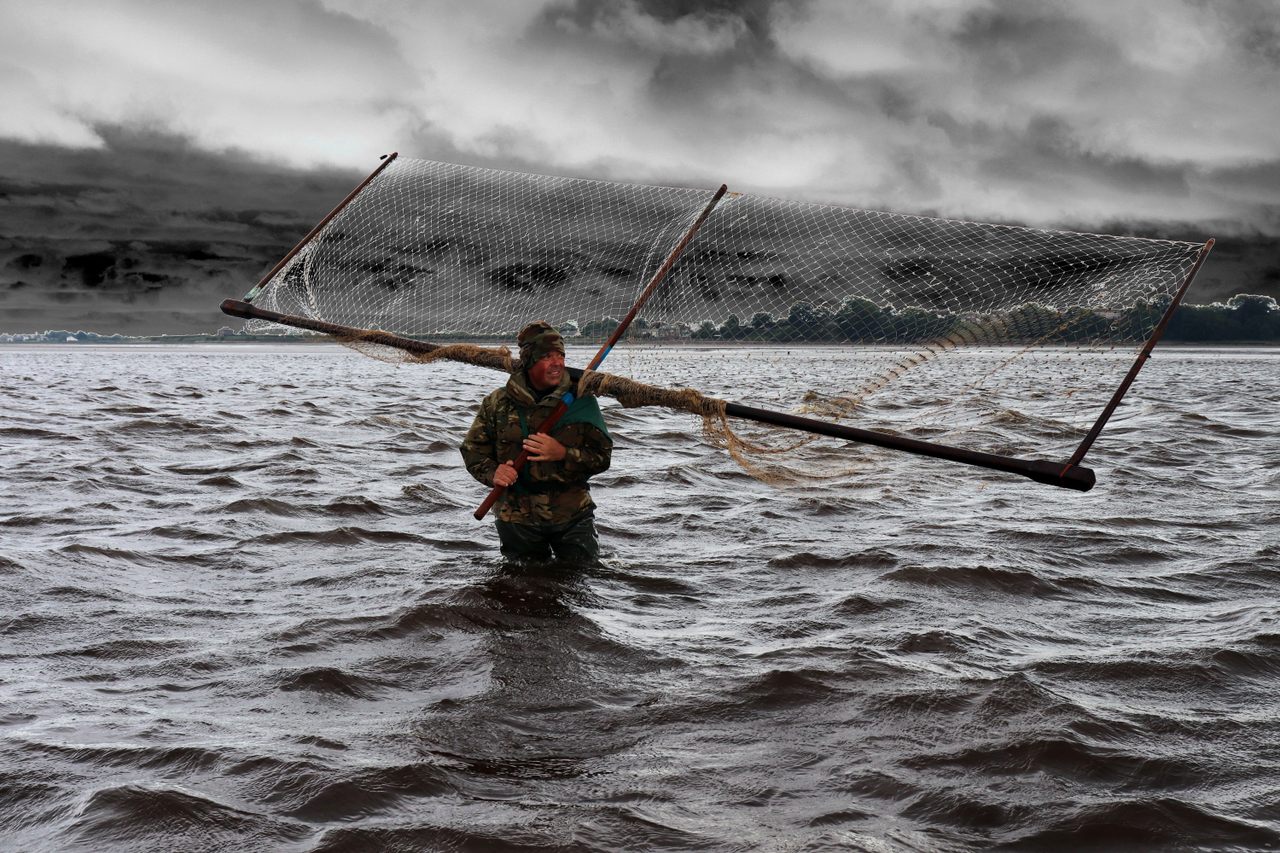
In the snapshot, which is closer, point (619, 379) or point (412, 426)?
point (619, 379)

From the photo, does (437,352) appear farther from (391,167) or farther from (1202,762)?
(1202,762)

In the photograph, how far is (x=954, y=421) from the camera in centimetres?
2212

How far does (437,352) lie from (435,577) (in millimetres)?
2221

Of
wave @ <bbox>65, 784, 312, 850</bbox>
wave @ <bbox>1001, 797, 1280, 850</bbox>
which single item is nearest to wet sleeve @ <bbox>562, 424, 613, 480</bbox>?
wave @ <bbox>65, 784, 312, 850</bbox>

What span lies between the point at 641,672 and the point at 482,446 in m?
2.70

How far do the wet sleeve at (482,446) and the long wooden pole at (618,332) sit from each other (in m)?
0.22

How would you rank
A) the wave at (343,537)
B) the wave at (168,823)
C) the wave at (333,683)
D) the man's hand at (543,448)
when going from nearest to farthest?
the wave at (168,823) → the wave at (333,683) → the man's hand at (543,448) → the wave at (343,537)

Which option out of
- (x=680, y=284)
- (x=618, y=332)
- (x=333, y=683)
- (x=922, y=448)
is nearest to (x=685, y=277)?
(x=680, y=284)

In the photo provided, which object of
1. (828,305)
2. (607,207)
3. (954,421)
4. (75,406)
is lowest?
(75,406)

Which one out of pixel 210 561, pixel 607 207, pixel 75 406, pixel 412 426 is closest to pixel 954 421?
pixel 412 426

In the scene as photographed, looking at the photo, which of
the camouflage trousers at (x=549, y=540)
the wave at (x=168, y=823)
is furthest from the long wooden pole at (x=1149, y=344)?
the wave at (x=168, y=823)

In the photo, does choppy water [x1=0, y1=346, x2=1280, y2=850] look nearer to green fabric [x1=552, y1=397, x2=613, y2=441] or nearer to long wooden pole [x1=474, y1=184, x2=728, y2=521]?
long wooden pole [x1=474, y1=184, x2=728, y2=521]

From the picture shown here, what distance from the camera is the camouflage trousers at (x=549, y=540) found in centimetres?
796

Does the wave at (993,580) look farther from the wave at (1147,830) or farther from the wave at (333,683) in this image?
the wave at (333,683)
